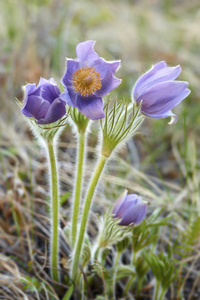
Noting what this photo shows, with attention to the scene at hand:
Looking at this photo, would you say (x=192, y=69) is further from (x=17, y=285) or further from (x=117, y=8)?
(x=17, y=285)

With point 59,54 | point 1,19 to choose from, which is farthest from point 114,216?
point 1,19

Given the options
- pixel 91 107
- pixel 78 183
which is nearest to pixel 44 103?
pixel 91 107

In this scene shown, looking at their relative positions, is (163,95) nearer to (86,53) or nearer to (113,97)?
(86,53)

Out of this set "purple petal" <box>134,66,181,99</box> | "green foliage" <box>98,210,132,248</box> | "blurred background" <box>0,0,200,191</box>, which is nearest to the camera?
"purple petal" <box>134,66,181,99</box>

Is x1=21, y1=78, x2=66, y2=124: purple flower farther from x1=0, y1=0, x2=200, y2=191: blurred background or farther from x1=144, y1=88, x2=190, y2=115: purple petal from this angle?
x1=0, y1=0, x2=200, y2=191: blurred background

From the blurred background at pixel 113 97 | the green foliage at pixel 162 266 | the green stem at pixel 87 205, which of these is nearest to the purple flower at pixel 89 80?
the green stem at pixel 87 205

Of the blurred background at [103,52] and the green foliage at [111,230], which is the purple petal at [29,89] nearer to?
the green foliage at [111,230]

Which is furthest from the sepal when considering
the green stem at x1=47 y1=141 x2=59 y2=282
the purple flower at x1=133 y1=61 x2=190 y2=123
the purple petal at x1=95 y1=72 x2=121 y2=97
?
the purple flower at x1=133 y1=61 x2=190 y2=123
